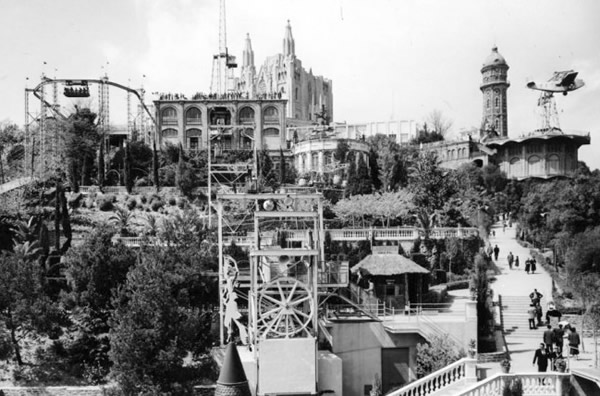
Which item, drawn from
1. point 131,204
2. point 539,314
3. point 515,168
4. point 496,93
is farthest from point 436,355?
point 496,93

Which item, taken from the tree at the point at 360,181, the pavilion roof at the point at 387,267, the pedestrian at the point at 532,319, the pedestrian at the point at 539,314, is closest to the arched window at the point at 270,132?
the tree at the point at 360,181

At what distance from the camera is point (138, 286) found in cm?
2661

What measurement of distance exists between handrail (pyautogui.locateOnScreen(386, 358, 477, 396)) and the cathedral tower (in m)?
87.7

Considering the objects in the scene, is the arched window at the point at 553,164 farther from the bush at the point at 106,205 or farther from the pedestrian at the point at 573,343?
the pedestrian at the point at 573,343

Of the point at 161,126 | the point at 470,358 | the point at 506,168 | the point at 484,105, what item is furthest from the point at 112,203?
the point at 484,105

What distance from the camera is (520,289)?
34750 millimetres

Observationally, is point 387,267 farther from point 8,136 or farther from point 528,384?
point 8,136

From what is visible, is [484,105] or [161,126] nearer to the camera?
[161,126]

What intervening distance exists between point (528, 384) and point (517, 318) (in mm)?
9726

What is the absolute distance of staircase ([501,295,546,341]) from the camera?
28344 millimetres

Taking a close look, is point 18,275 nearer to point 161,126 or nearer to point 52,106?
point 52,106

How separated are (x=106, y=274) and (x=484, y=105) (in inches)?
3445

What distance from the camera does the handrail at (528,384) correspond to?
814 inches

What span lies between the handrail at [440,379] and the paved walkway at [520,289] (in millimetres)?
995
